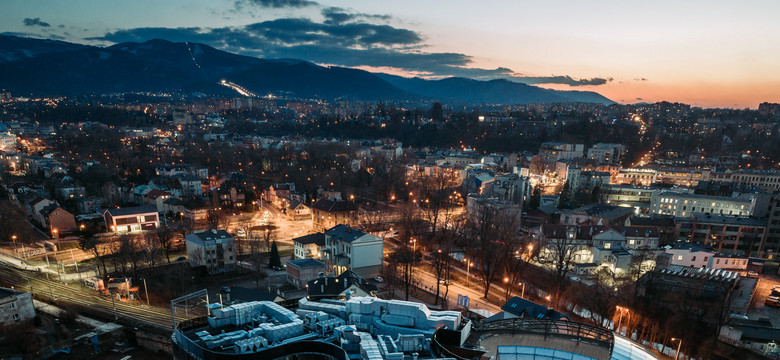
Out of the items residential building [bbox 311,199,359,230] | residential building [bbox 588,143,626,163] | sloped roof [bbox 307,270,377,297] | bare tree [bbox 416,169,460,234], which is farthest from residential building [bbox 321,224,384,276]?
residential building [bbox 588,143,626,163]

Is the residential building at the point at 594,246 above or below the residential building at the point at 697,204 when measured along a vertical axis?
below

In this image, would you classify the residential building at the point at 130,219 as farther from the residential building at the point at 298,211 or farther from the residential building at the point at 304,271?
the residential building at the point at 304,271

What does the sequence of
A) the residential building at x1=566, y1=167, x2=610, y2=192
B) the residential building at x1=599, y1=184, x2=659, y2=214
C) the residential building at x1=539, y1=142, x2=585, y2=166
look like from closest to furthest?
the residential building at x1=599, y1=184, x2=659, y2=214, the residential building at x1=566, y1=167, x2=610, y2=192, the residential building at x1=539, y1=142, x2=585, y2=166

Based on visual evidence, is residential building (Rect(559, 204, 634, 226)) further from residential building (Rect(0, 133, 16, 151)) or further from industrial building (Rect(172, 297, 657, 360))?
residential building (Rect(0, 133, 16, 151))

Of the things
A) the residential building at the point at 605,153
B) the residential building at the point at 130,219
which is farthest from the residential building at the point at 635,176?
the residential building at the point at 130,219

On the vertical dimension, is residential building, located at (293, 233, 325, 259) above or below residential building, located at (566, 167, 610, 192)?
below
